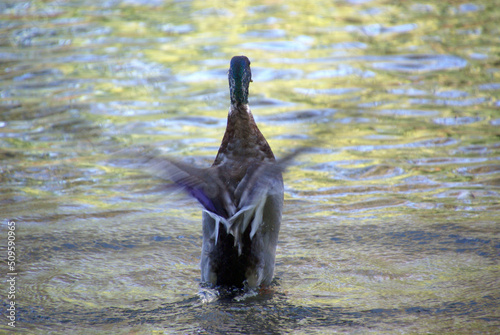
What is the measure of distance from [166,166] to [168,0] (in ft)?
41.8

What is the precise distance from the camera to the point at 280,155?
17.3ft

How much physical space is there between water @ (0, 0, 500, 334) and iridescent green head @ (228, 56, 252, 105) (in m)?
0.86

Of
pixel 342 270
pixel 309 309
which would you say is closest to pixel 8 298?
pixel 309 309

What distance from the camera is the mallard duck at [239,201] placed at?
160 inches

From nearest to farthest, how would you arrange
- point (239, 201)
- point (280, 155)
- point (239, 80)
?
point (239, 201) → point (239, 80) → point (280, 155)

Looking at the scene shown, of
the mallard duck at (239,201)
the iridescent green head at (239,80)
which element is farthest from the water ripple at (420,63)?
the mallard duck at (239,201)

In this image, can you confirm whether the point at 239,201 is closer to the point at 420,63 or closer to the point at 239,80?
the point at 239,80

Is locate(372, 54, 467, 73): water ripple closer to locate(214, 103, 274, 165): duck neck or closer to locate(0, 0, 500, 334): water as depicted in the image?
locate(0, 0, 500, 334): water

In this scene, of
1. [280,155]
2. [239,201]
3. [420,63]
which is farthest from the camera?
[420,63]

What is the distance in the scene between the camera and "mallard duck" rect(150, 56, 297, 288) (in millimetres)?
4055

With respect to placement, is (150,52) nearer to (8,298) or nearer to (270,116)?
(270,116)

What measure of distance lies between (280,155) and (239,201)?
1.26 meters

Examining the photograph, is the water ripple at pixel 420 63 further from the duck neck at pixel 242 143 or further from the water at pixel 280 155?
the duck neck at pixel 242 143

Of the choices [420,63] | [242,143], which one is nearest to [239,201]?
[242,143]
